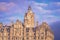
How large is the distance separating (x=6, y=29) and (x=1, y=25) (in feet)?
1.06

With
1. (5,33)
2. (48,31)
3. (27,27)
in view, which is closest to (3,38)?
(5,33)

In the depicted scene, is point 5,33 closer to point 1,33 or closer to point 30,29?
point 1,33

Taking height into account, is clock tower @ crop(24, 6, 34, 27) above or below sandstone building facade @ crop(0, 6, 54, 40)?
above

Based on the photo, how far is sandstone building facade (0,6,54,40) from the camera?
1456 cm

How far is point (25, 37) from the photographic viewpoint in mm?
14586

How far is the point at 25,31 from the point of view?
47.9 feet

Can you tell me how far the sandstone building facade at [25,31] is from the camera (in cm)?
1456

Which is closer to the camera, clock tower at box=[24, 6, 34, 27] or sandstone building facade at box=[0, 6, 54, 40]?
sandstone building facade at box=[0, 6, 54, 40]

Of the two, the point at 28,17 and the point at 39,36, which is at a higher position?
the point at 28,17

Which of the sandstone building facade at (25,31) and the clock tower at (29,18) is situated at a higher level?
the clock tower at (29,18)

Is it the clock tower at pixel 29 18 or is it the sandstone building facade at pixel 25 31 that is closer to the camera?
the sandstone building facade at pixel 25 31

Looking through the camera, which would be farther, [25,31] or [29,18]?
[29,18]

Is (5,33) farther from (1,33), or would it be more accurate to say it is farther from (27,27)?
(27,27)

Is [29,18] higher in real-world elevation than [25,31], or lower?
higher
